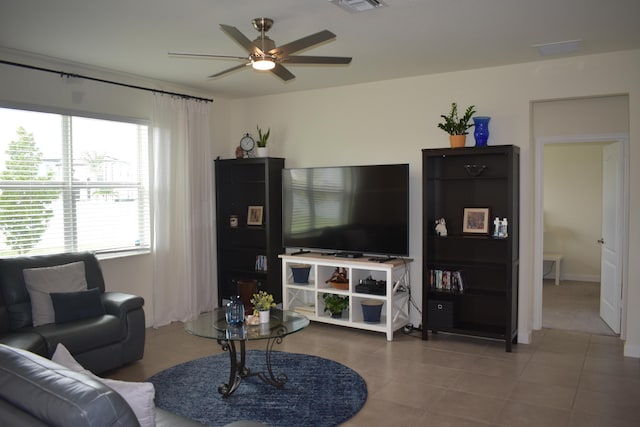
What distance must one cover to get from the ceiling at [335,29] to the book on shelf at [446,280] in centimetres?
212

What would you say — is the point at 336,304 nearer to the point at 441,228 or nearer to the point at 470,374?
the point at 441,228

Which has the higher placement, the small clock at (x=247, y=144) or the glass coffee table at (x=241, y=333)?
the small clock at (x=247, y=144)

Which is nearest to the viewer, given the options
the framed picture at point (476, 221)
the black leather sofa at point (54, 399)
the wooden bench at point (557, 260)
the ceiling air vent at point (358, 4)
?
the black leather sofa at point (54, 399)

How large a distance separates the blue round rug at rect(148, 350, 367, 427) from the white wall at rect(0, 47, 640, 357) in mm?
1742

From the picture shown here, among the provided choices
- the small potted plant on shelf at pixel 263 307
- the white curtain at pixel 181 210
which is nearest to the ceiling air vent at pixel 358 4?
the small potted plant on shelf at pixel 263 307

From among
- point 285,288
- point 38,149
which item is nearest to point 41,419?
point 38,149

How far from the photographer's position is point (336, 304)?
18.7 feet

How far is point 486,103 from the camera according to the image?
5285mm

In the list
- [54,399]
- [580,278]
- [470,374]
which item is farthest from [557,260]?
[54,399]

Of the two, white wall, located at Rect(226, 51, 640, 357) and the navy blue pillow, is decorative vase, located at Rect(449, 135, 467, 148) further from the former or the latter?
the navy blue pillow

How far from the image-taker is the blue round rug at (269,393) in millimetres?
3523

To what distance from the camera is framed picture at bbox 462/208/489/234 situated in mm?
5203

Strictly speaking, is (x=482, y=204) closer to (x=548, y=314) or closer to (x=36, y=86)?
(x=548, y=314)

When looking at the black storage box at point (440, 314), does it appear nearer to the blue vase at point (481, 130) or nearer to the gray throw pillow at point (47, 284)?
the blue vase at point (481, 130)
